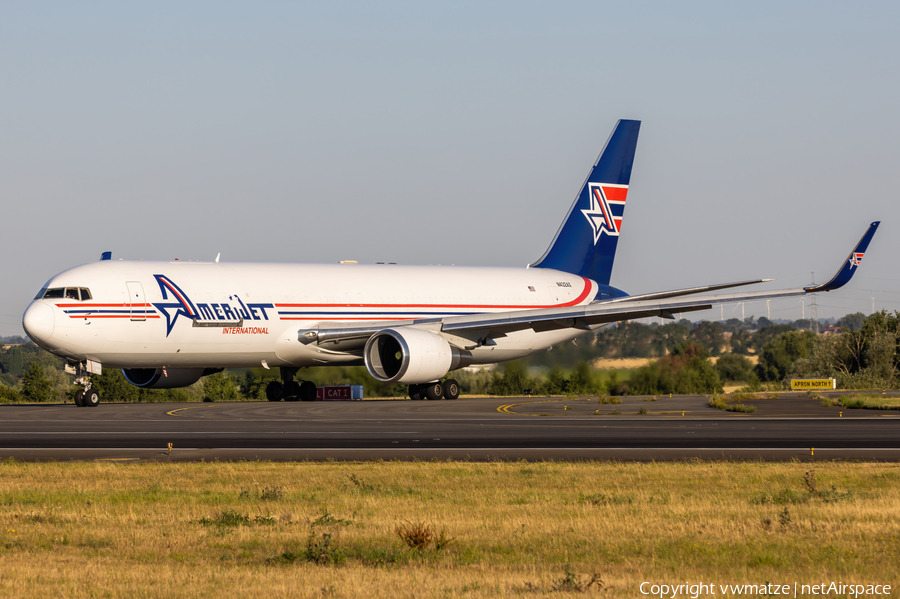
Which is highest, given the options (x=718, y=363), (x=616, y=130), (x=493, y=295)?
(x=616, y=130)

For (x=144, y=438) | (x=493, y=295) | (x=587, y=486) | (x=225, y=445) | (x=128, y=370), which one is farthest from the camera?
(x=493, y=295)

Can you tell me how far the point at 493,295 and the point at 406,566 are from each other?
32.0m

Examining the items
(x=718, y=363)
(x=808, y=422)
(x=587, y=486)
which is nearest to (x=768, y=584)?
(x=587, y=486)

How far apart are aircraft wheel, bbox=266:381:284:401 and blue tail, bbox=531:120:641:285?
12.3 m

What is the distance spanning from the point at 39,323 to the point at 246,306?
645 centimetres

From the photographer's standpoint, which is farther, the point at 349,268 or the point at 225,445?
the point at 349,268

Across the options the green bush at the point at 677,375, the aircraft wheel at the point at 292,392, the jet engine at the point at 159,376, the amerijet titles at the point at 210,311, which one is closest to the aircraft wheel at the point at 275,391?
the aircraft wheel at the point at 292,392

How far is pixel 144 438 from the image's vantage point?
854 inches

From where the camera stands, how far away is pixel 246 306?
34.2 meters

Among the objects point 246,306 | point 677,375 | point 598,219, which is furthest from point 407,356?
point 598,219

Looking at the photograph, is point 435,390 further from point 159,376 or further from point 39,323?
point 39,323

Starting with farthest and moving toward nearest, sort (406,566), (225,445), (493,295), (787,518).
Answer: (493,295) → (225,445) → (787,518) → (406,566)

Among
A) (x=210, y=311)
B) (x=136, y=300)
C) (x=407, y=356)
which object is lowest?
(x=407, y=356)

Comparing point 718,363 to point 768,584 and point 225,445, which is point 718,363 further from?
point 768,584
